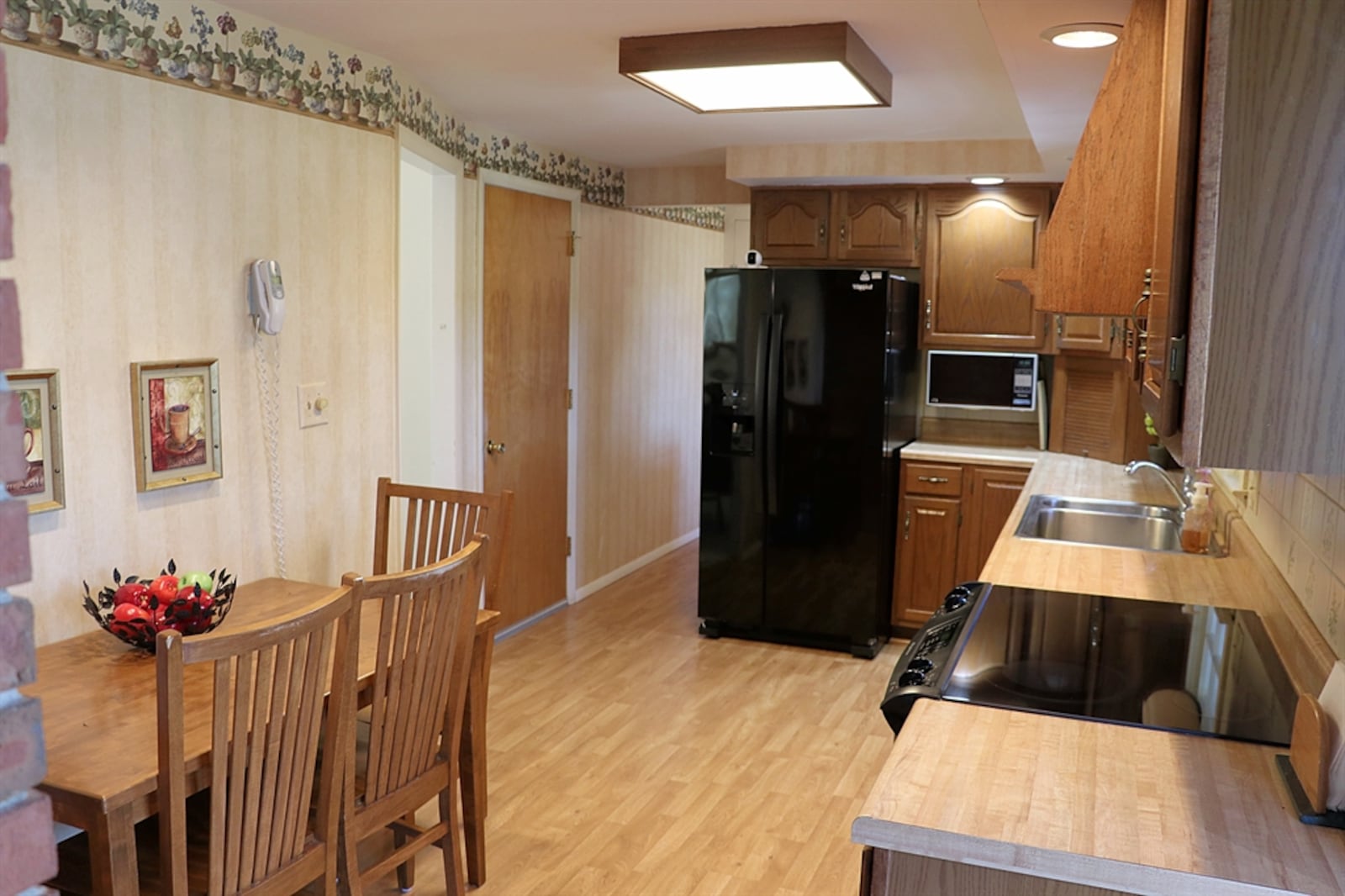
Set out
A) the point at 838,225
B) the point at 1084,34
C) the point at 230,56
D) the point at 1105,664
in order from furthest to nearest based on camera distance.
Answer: the point at 838,225 < the point at 230,56 < the point at 1084,34 < the point at 1105,664

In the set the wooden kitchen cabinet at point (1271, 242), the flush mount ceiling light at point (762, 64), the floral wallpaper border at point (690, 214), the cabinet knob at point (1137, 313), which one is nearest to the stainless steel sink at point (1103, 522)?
the flush mount ceiling light at point (762, 64)

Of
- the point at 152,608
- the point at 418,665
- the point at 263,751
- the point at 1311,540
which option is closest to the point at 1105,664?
the point at 1311,540

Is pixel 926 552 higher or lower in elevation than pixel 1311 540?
lower

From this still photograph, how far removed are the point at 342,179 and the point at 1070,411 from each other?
3383 mm

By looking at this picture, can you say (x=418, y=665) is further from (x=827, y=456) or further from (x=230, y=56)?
(x=827, y=456)

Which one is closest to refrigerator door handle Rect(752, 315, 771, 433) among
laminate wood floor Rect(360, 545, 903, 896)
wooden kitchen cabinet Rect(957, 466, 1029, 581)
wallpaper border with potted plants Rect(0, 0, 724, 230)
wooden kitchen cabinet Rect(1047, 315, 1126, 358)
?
wooden kitchen cabinet Rect(957, 466, 1029, 581)

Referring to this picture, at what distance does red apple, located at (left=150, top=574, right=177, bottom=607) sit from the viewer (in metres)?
2.34

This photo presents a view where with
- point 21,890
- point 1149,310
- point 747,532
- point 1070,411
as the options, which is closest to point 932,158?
point 1070,411

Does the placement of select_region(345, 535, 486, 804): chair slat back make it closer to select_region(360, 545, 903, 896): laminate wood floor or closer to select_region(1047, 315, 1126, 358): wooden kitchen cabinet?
select_region(360, 545, 903, 896): laminate wood floor

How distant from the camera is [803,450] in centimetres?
482

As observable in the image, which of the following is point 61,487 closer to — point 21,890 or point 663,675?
point 21,890

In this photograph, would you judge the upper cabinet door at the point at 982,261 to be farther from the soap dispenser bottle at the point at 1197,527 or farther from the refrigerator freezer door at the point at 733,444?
the soap dispenser bottle at the point at 1197,527

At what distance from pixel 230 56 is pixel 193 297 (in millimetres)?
636

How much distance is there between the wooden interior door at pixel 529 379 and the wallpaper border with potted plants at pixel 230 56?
669 mm
